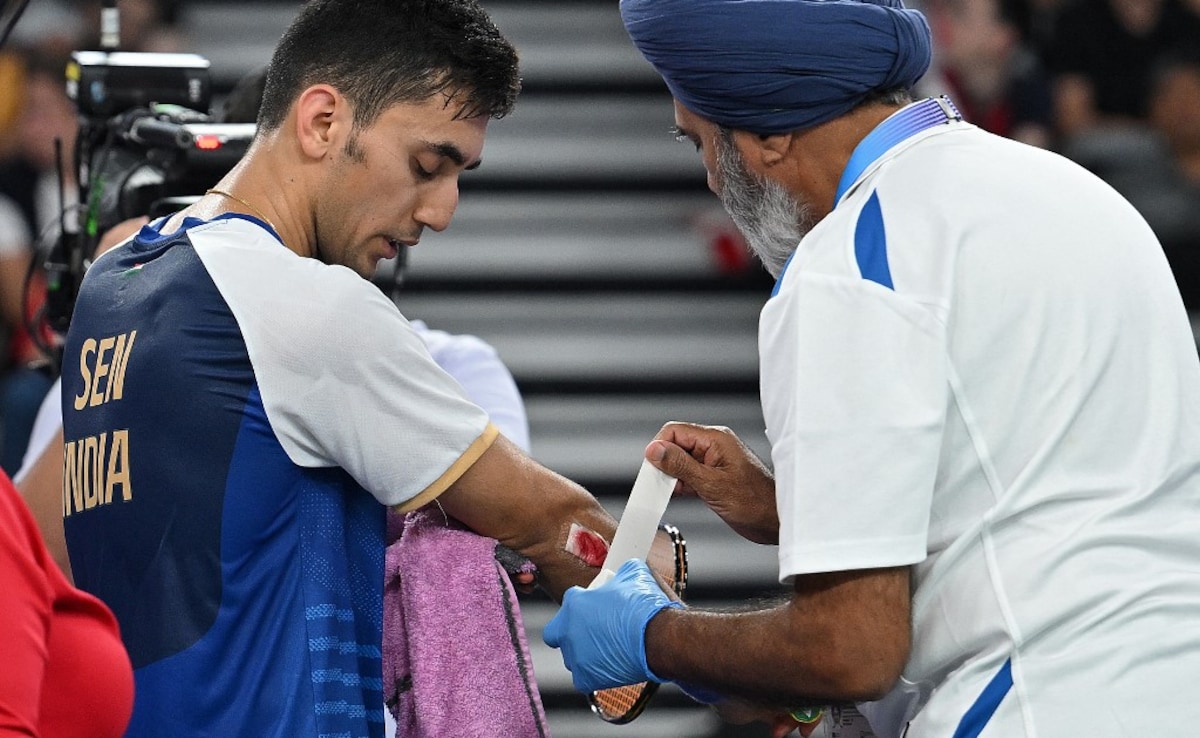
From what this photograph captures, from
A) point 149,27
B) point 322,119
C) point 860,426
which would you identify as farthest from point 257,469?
point 149,27

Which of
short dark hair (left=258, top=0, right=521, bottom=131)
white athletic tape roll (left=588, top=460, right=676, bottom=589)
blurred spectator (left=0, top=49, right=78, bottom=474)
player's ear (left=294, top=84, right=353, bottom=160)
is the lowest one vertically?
blurred spectator (left=0, top=49, right=78, bottom=474)

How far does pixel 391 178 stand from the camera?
2162 millimetres

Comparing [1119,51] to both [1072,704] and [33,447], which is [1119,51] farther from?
[1072,704]

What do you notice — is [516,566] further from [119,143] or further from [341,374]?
[119,143]

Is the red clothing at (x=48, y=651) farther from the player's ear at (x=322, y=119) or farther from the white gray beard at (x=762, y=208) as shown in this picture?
the white gray beard at (x=762, y=208)

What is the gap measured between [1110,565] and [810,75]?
0.65 meters

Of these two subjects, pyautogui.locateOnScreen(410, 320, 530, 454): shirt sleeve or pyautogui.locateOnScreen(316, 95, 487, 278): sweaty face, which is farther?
pyautogui.locateOnScreen(410, 320, 530, 454): shirt sleeve

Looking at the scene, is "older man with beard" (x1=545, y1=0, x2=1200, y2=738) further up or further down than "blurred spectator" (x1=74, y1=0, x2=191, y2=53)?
further up

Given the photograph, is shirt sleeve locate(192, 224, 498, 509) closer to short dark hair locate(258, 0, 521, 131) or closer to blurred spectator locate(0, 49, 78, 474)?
short dark hair locate(258, 0, 521, 131)

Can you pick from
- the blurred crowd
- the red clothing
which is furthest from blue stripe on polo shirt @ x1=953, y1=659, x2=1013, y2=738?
the blurred crowd

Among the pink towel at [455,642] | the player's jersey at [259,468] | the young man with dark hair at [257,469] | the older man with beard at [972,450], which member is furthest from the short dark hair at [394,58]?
the pink towel at [455,642]

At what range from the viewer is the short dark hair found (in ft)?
7.04

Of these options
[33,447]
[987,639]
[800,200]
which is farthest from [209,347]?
[33,447]

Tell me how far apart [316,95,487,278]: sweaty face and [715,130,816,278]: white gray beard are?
0.37 metres
